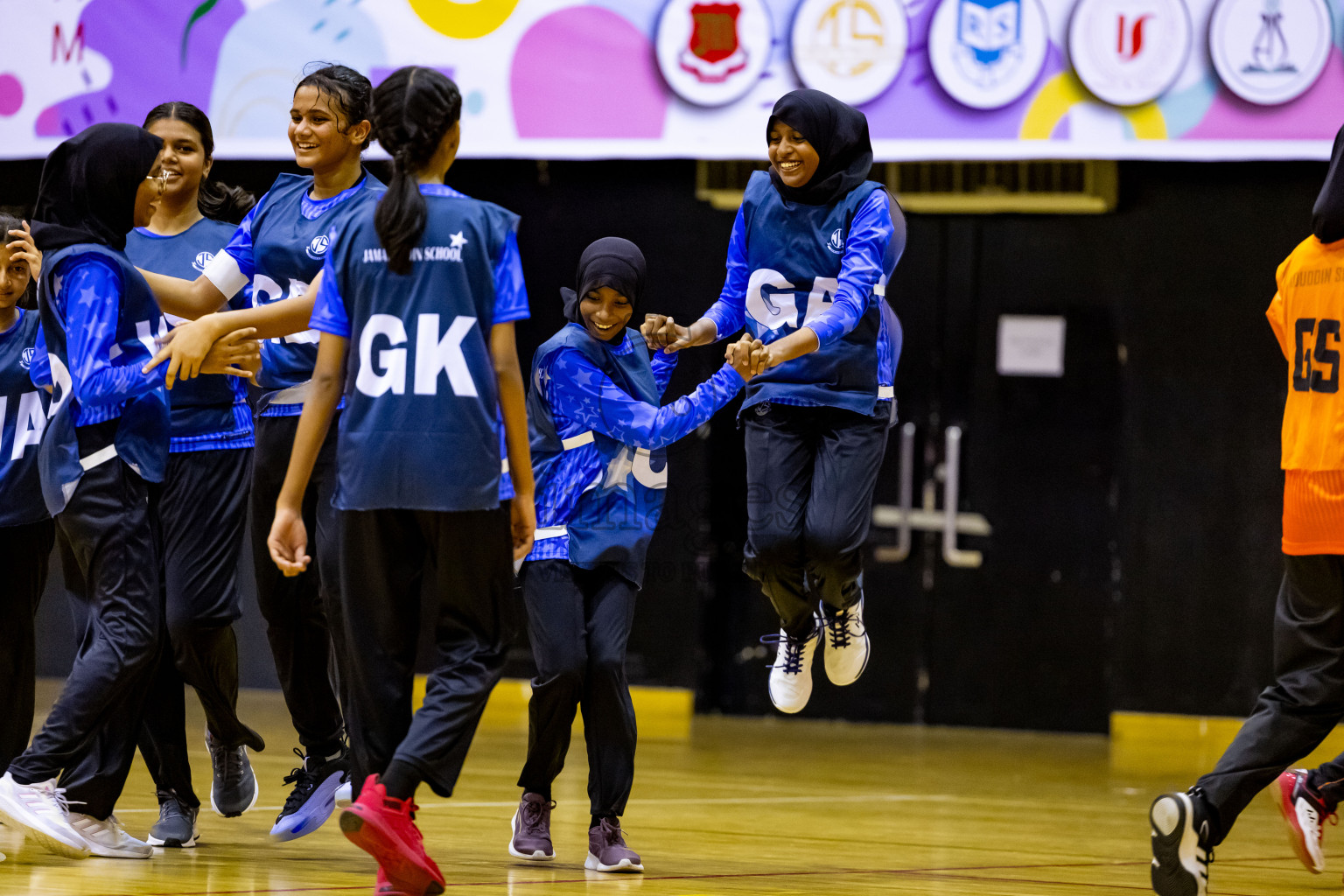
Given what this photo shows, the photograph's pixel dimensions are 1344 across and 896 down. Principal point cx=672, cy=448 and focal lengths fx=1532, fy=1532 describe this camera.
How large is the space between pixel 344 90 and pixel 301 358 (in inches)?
29.9

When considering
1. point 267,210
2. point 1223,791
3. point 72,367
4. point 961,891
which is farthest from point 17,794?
point 1223,791

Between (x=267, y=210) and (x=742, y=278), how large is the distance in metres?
1.42

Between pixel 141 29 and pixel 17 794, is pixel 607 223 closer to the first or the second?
pixel 141 29

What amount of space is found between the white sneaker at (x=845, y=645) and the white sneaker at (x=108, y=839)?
83.4 inches

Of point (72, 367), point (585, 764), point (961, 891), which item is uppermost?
point (72, 367)

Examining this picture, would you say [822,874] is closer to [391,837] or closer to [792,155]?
[391,837]

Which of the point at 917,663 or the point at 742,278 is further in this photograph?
the point at 917,663

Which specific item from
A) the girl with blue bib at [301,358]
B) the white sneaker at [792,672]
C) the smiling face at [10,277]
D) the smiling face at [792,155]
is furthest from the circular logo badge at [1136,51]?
the smiling face at [10,277]

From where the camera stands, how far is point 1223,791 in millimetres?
3764

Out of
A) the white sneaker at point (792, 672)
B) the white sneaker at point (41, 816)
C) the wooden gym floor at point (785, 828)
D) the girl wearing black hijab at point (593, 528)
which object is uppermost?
the girl wearing black hijab at point (593, 528)

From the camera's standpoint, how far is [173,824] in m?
4.31

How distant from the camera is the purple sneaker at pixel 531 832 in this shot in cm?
433

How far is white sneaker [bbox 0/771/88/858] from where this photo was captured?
3793mm

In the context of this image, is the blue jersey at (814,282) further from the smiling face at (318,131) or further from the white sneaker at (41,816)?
the white sneaker at (41,816)
